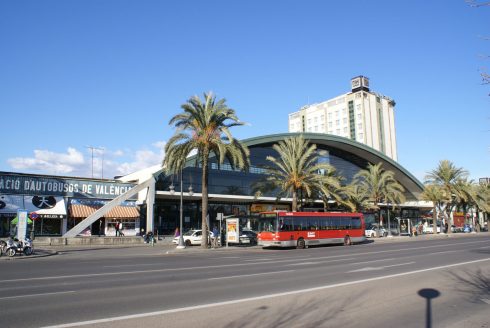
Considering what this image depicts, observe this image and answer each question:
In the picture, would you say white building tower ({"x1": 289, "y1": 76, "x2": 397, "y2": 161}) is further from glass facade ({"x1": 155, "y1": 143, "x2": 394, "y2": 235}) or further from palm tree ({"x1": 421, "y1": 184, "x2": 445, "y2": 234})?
glass facade ({"x1": 155, "y1": 143, "x2": 394, "y2": 235})

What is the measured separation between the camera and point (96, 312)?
8.84m

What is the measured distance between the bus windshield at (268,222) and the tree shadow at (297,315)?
2369cm

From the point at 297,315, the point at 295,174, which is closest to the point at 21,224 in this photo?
the point at 295,174

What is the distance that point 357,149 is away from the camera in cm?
6731

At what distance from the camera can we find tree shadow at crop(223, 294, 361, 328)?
789cm

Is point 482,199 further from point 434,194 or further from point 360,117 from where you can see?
point 360,117

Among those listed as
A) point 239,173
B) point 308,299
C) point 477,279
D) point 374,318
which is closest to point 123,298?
point 308,299

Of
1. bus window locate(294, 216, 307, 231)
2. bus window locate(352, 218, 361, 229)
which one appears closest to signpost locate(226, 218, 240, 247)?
bus window locate(294, 216, 307, 231)

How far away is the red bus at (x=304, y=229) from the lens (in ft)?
111

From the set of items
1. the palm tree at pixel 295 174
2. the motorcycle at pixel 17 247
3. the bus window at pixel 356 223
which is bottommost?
the motorcycle at pixel 17 247

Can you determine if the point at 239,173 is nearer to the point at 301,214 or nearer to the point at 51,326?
A: the point at 301,214

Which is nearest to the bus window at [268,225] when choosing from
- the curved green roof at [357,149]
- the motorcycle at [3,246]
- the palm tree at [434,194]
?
the curved green roof at [357,149]

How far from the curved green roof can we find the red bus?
17.2 meters

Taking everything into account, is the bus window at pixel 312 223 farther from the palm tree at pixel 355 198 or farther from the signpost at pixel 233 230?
the palm tree at pixel 355 198
